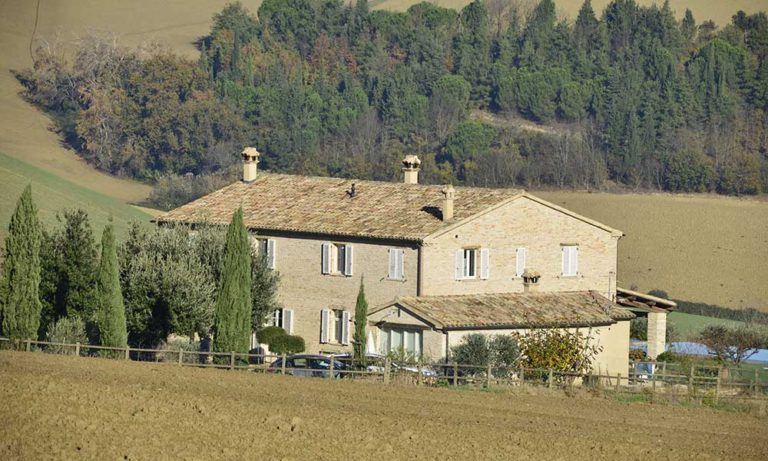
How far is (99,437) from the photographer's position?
30844 millimetres

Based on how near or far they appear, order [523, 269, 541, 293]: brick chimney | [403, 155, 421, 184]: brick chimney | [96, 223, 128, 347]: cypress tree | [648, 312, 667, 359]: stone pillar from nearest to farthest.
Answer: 1. [96, 223, 128, 347]: cypress tree
2. [523, 269, 541, 293]: brick chimney
3. [648, 312, 667, 359]: stone pillar
4. [403, 155, 421, 184]: brick chimney

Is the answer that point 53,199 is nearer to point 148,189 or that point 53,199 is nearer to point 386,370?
point 148,189

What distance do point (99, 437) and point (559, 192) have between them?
102 meters

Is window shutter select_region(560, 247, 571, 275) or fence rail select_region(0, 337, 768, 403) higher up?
window shutter select_region(560, 247, 571, 275)

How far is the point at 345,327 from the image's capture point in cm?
5572

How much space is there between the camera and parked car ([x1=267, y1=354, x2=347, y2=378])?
47906mm

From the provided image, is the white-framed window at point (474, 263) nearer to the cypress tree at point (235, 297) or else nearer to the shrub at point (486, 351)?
the shrub at point (486, 351)

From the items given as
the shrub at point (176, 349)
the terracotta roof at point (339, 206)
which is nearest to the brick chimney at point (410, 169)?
the terracotta roof at point (339, 206)

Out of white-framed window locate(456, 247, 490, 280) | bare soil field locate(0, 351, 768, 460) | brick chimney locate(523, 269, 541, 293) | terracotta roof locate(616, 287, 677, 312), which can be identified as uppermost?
white-framed window locate(456, 247, 490, 280)

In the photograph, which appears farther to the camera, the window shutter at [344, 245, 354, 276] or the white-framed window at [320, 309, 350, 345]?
the window shutter at [344, 245, 354, 276]

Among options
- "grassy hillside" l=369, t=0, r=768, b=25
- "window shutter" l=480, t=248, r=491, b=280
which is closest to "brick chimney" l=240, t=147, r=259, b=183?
"window shutter" l=480, t=248, r=491, b=280

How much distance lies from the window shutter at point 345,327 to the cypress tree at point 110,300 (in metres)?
7.96

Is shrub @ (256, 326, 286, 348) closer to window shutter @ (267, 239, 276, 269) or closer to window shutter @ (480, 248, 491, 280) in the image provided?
window shutter @ (267, 239, 276, 269)

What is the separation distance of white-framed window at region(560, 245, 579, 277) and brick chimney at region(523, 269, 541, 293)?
2.04 meters
